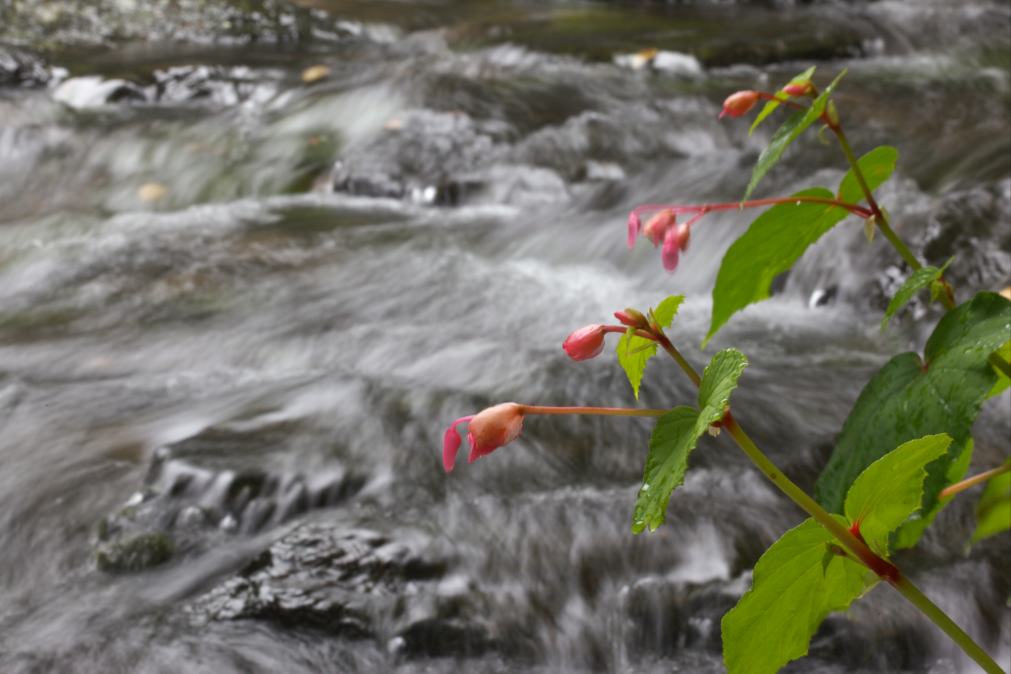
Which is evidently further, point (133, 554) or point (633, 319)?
point (133, 554)

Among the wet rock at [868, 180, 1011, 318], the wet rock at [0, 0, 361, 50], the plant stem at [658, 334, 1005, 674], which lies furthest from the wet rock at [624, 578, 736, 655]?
the wet rock at [0, 0, 361, 50]

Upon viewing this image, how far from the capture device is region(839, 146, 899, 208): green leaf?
3.98 ft

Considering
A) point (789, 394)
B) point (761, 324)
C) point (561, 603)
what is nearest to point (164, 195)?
point (761, 324)

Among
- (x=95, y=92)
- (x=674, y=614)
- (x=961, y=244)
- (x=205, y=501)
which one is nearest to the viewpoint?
(x=674, y=614)

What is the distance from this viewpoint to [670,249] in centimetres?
109

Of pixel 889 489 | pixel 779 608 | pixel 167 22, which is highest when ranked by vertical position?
pixel 889 489

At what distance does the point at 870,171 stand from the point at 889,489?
1.79 feet

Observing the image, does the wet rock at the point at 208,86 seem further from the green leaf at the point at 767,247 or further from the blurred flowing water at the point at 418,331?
the green leaf at the point at 767,247

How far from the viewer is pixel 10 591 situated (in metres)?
2.09

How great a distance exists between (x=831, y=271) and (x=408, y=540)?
195 cm

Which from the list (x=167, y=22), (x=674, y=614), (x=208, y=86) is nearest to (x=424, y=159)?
(x=208, y=86)

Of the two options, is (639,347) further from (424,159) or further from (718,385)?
(424,159)

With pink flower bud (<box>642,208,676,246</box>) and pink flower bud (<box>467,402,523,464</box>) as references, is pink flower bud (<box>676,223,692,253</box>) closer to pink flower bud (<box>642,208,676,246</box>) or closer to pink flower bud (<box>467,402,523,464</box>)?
pink flower bud (<box>642,208,676,246</box>)

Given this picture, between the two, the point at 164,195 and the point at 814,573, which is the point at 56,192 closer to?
the point at 164,195
